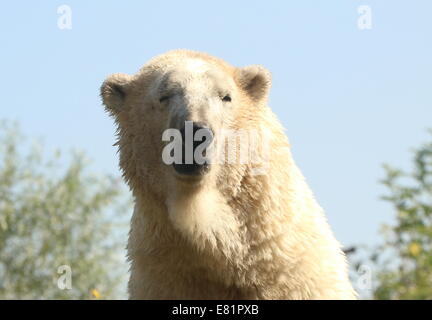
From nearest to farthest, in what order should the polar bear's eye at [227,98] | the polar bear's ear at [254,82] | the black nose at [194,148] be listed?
the black nose at [194,148] < the polar bear's eye at [227,98] < the polar bear's ear at [254,82]

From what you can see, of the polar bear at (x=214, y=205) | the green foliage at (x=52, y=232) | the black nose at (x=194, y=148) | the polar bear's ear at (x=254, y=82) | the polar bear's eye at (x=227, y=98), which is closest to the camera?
the black nose at (x=194, y=148)

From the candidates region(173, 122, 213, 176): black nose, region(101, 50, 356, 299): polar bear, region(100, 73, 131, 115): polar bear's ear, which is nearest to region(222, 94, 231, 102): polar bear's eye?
region(101, 50, 356, 299): polar bear

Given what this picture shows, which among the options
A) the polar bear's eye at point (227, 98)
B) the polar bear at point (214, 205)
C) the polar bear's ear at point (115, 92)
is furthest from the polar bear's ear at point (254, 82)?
the polar bear's ear at point (115, 92)

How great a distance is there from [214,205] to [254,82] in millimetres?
992

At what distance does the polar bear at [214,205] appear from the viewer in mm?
4789

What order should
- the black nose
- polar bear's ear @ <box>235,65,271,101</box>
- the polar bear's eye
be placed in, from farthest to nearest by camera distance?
polar bear's ear @ <box>235,65,271,101</box>, the polar bear's eye, the black nose

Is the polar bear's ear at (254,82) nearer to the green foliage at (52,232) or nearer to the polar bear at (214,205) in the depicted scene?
the polar bear at (214,205)

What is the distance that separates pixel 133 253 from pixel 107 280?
1743 centimetres

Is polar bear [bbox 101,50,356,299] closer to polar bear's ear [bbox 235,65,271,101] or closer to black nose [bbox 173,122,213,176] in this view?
black nose [bbox 173,122,213,176]

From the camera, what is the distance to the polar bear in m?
4.79

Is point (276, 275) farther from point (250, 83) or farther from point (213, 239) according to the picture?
point (250, 83)

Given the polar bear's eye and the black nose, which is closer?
the black nose

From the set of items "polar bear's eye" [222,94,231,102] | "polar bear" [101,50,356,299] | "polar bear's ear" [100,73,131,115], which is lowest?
"polar bear" [101,50,356,299]
